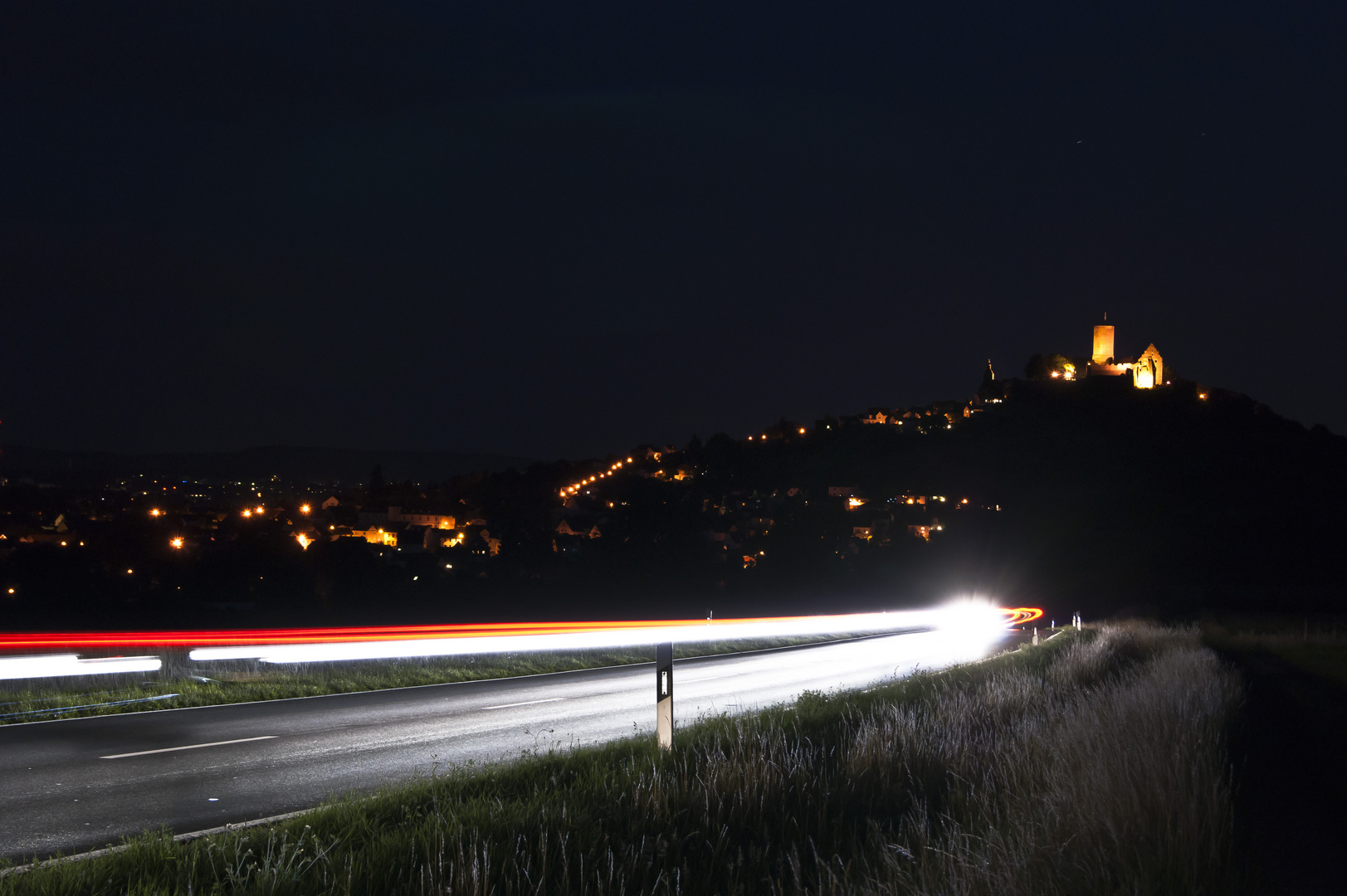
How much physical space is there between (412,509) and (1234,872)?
400 ft

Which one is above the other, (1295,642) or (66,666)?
(66,666)

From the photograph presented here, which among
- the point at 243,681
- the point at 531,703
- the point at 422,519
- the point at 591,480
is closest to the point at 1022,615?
the point at 531,703

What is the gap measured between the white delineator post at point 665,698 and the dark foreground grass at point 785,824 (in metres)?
0.20

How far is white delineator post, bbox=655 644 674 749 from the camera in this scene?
8250 mm

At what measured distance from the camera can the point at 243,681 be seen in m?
15.6

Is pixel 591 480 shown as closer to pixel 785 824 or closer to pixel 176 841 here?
pixel 176 841

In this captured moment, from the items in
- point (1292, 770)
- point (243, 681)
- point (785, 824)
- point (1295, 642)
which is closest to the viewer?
point (785, 824)

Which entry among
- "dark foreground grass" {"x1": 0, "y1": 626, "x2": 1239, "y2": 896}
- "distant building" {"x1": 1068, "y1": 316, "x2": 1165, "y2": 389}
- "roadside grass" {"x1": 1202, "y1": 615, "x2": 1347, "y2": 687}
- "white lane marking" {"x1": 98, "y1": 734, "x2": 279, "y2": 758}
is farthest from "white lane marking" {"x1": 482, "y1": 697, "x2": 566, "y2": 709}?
"distant building" {"x1": 1068, "y1": 316, "x2": 1165, "y2": 389}

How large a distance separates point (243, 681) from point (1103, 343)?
501ft

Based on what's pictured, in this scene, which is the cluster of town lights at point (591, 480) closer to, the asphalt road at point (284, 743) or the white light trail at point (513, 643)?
the white light trail at point (513, 643)

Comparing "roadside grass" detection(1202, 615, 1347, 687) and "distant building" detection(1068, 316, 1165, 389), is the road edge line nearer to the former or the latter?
"roadside grass" detection(1202, 615, 1347, 687)

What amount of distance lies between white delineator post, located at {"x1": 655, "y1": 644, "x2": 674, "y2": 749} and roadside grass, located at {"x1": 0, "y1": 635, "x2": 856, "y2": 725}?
8.54 metres

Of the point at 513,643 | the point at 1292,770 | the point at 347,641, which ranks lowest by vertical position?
the point at 1292,770

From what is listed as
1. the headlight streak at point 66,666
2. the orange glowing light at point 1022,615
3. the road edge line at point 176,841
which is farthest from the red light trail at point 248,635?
the orange glowing light at point 1022,615
